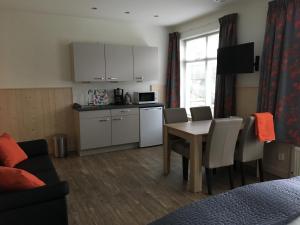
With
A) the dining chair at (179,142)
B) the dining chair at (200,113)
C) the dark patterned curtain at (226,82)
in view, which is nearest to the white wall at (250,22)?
the dark patterned curtain at (226,82)

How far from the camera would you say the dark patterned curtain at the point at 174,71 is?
562 cm

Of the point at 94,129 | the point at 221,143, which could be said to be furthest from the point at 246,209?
the point at 94,129

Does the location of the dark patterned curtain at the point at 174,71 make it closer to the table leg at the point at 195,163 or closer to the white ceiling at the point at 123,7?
the white ceiling at the point at 123,7

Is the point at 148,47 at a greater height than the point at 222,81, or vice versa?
the point at 148,47

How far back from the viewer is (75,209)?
277 centimetres

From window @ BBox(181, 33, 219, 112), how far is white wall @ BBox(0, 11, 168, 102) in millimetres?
1540

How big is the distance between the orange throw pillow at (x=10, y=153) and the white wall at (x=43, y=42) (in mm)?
1953

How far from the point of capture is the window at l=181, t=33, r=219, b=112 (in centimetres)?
497

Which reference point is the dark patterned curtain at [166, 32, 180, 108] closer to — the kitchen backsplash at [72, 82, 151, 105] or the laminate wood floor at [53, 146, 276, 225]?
the kitchen backsplash at [72, 82, 151, 105]

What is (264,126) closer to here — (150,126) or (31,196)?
(150,126)

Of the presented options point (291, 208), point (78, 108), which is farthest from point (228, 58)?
point (291, 208)

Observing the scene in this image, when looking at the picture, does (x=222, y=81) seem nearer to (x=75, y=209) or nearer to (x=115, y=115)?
(x=115, y=115)

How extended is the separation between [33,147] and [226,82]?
10.4ft

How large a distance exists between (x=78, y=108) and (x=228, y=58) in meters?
2.80
